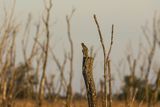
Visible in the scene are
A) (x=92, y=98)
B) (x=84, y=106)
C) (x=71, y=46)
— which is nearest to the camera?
(x=92, y=98)

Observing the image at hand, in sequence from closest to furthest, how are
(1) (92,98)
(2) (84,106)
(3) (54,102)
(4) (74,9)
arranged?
(1) (92,98) → (4) (74,9) → (3) (54,102) → (2) (84,106)

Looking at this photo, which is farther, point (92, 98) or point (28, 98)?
point (28, 98)

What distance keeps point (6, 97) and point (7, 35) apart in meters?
0.74

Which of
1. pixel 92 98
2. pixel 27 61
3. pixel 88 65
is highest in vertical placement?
pixel 27 61

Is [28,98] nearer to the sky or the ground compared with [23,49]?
nearer to the ground

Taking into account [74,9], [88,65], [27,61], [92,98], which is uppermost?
[74,9]

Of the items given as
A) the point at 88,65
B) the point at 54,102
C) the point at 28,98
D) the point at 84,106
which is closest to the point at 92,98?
the point at 88,65

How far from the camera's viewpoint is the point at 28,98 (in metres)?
6.66

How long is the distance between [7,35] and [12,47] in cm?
18

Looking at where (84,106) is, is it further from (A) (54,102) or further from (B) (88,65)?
(B) (88,65)

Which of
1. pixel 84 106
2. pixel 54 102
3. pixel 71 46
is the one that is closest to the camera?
pixel 71 46

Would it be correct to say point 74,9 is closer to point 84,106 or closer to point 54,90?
point 54,90

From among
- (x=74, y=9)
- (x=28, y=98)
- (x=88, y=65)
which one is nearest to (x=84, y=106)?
(x=28, y=98)

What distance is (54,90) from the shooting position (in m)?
6.24
